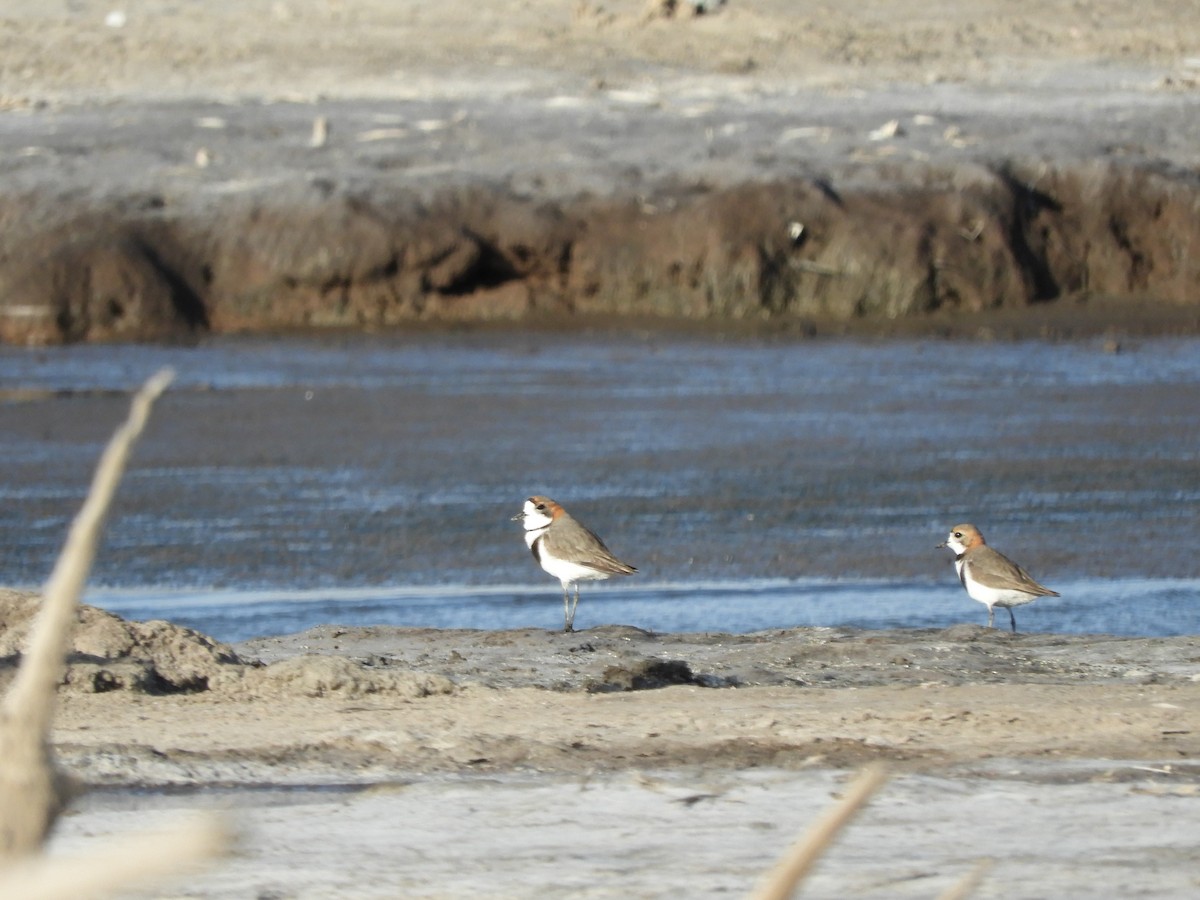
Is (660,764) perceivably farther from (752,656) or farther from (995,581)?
(995,581)

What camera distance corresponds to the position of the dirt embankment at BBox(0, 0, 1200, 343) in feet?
64.3

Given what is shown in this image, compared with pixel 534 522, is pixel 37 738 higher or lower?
higher

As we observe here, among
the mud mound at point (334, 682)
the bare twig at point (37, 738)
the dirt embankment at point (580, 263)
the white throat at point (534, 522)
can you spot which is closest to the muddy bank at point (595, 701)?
the mud mound at point (334, 682)

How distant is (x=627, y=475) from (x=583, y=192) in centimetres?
802

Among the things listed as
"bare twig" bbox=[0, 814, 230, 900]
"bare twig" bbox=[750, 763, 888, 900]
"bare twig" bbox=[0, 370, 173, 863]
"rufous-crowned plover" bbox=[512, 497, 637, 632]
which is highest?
"bare twig" bbox=[0, 370, 173, 863]

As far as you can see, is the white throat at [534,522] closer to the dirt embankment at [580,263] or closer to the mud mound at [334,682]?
the mud mound at [334,682]

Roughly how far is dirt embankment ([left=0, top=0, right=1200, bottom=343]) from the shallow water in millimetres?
1235

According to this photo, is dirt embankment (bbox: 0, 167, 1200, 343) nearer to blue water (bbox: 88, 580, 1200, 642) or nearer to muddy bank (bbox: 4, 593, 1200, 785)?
blue water (bbox: 88, 580, 1200, 642)

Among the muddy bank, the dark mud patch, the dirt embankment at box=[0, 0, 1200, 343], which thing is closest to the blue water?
the dark mud patch

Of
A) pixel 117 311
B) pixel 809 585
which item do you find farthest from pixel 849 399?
pixel 117 311

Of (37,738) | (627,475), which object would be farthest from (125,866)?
(627,475)

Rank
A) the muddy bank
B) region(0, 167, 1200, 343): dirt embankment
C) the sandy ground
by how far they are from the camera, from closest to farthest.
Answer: the sandy ground, the muddy bank, region(0, 167, 1200, 343): dirt embankment

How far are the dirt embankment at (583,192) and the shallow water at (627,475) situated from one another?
1.24 meters

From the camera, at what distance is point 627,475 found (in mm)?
13203
